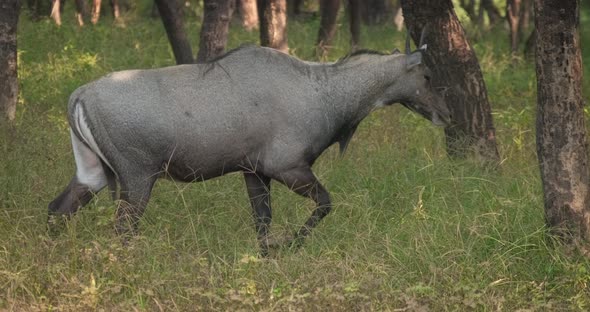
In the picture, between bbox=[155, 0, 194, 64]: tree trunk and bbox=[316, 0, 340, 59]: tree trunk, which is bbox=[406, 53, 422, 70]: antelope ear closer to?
bbox=[155, 0, 194, 64]: tree trunk

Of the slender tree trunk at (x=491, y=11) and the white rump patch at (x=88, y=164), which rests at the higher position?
the white rump patch at (x=88, y=164)

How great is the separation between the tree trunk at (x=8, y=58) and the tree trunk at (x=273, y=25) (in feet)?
14.5

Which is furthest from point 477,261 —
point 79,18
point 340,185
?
point 79,18

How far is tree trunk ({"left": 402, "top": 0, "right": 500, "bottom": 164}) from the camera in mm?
9539

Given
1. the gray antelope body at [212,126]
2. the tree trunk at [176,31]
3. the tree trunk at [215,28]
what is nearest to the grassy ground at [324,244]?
the gray antelope body at [212,126]

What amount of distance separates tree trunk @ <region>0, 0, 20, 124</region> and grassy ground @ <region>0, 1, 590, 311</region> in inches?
16.6

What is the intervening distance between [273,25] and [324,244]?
7.41 m

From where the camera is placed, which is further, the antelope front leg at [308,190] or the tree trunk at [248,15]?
the tree trunk at [248,15]

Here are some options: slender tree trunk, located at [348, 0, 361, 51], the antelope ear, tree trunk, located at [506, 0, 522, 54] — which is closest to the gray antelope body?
the antelope ear

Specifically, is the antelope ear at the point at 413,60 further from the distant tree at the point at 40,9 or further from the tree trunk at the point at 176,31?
the distant tree at the point at 40,9

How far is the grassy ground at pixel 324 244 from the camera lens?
5.95 m

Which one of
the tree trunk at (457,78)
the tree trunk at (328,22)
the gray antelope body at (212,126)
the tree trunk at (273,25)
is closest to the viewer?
the gray antelope body at (212,126)

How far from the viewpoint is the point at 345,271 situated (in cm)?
630

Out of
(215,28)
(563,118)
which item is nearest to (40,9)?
(215,28)
